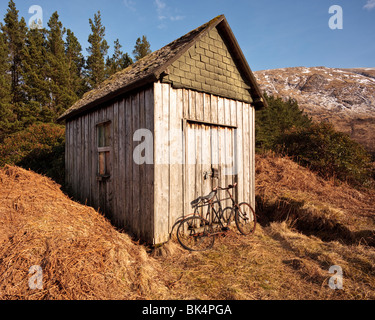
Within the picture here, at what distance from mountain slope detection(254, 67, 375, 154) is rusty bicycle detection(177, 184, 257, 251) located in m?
30.0

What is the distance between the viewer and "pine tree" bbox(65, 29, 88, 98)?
85.9 feet

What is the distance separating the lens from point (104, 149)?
22.5 feet

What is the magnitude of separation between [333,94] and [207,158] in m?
81.6

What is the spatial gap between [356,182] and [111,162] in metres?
11.2

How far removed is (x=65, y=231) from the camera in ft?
14.3

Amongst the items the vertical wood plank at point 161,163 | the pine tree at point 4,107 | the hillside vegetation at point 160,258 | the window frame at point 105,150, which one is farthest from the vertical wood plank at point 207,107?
the pine tree at point 4,107

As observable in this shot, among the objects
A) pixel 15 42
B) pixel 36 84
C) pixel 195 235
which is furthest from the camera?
pixel 15 42

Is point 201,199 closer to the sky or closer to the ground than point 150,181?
closer to the ground

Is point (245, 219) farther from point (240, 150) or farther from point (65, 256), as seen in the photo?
point (65, 256)

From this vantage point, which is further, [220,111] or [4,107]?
[4,107]

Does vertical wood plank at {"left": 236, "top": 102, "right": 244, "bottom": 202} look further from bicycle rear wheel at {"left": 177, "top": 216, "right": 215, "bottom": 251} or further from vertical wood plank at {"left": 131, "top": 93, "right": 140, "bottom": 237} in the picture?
vertical wood plank at {"left": 131, "top": 93, "right": 140, "bottom": 237}

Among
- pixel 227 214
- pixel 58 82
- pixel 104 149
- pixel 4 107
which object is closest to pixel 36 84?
pixel 58 82
